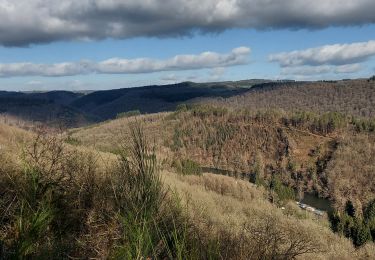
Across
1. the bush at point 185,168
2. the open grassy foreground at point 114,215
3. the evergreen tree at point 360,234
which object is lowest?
the evergreen tree at point 360,234

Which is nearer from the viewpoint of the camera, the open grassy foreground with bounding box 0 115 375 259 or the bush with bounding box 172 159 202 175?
the open grassy foreground with bounding box 0 115 375 259

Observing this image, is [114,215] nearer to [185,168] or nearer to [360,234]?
[185,168]

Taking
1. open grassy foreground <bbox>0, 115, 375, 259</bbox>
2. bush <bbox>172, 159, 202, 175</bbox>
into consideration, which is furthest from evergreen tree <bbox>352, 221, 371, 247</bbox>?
open grassy foreground <bbox>0, 115, 375, 259</bbox>

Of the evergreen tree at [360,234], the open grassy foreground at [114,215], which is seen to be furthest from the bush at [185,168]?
the evergreen tree at [360,234]

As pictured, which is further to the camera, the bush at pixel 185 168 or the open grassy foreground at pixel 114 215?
the bush at pixel 185 168

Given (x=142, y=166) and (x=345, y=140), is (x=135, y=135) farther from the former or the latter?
(x=345, y=140)

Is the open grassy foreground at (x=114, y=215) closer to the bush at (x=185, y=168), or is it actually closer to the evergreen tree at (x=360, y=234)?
the bush at (x=185, y=168)

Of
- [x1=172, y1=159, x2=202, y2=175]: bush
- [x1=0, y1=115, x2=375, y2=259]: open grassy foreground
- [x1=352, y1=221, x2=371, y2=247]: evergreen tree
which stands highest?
[x1=0, y1=115, x2=375, y2=259]: open grassy foreground

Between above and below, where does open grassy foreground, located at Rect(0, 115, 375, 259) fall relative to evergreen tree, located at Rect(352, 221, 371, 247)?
above

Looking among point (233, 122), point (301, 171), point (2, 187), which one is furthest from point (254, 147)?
point (2, 187)

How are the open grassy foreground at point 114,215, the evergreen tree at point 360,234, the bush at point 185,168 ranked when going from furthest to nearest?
the evergreen tree at point 360,234, the bush at point 185,168, the open grassy foreground at point 114,215

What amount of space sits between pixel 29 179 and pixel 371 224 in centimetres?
5814

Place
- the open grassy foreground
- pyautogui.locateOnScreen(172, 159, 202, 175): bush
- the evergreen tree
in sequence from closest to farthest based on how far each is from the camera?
the open grassy foreground → pyautogui.locateOnScreen(172, 159, 202, 175): bush → the evergreen tree

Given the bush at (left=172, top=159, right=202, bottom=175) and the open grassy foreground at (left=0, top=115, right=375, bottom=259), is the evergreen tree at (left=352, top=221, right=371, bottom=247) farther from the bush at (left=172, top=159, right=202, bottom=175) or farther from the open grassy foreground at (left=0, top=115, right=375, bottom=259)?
the open grassy foreground at (left=0, top=115, right=375, bottom=259)
